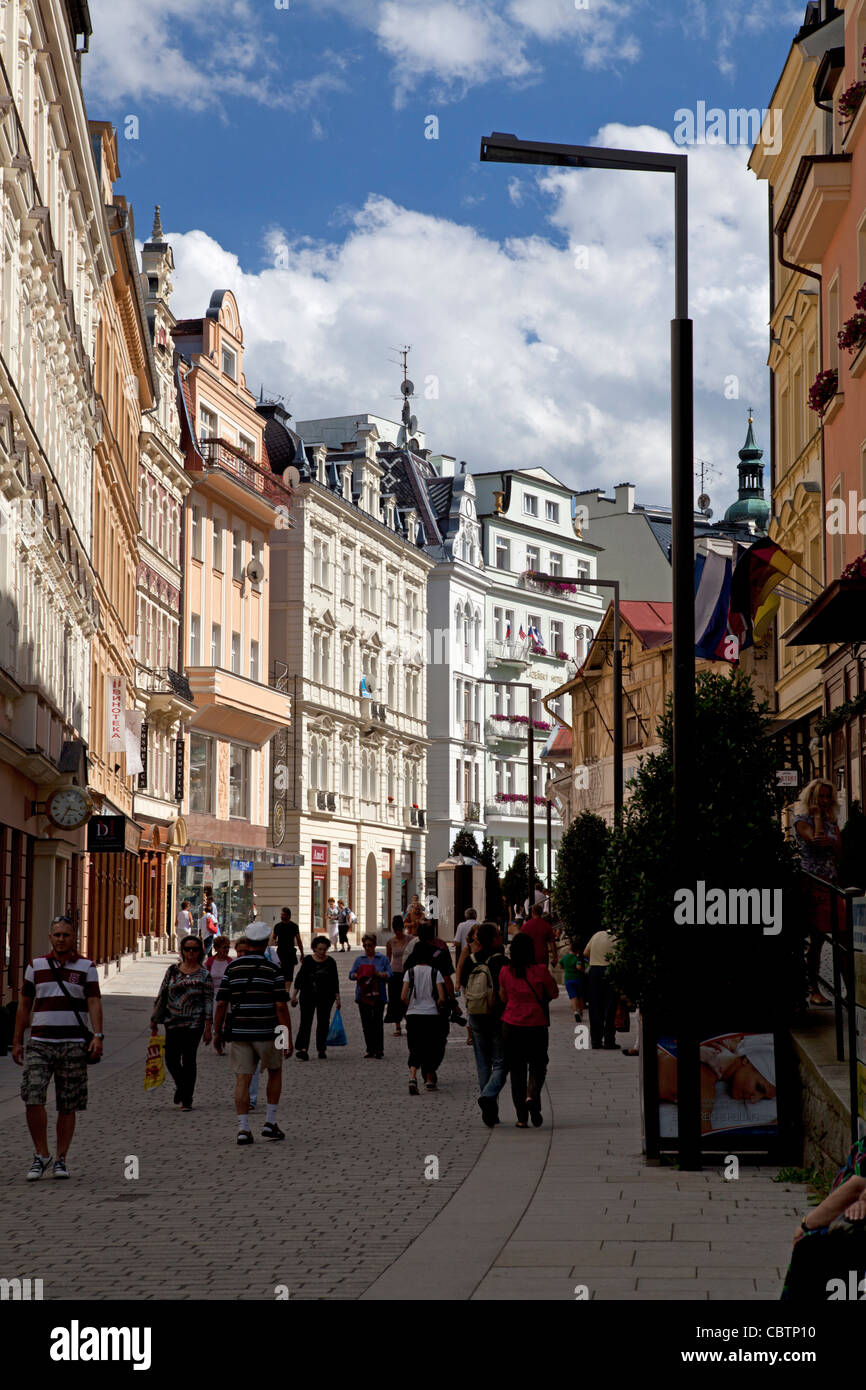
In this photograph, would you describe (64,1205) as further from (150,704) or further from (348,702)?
(348,702)

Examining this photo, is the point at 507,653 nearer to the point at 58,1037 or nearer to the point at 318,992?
the point at 318,992

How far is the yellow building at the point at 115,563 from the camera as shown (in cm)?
4272

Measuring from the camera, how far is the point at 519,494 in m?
96.3

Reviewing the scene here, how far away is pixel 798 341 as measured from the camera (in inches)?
1284

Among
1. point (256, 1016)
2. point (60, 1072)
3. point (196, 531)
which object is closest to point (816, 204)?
point (256, 1016)

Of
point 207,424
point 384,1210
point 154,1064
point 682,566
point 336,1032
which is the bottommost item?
point 384,1210

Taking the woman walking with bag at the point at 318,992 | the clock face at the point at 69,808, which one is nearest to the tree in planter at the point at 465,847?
the clock face at the point at 69,808

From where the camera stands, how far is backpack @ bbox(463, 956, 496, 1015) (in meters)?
17.4

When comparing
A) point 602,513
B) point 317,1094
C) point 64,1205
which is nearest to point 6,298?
point 317,1094

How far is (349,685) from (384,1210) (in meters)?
64.3

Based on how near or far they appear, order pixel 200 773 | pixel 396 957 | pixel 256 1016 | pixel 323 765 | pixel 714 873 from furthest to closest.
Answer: pixel 323 765 < pixel 200 773 < pixel 396 957 < pixel 256 1016 < pixel 714 873

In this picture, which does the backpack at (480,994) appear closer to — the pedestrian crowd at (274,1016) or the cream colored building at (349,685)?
the pedestrian crowd at (274,1016)

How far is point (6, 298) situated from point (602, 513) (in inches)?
3036

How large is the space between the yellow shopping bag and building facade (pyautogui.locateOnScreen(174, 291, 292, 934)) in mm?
39115
